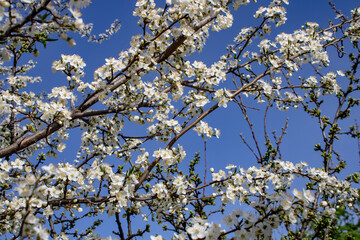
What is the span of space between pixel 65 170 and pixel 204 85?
8.13 ft

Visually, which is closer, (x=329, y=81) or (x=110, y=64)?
(x=110, y=64)

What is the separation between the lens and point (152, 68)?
3.78m

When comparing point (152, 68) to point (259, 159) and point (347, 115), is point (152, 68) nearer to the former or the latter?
point (259, 159)

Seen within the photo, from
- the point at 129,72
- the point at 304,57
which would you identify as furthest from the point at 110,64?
the point at 304,57

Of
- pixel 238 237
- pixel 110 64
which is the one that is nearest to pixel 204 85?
pixel 110 64

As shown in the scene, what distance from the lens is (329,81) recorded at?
189 inches

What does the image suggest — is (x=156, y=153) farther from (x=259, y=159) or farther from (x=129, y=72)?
(x=259, y=159)

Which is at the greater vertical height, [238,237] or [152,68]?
[152,68]

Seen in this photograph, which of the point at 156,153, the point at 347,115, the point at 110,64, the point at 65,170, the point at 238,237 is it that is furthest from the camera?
the point at 347,115

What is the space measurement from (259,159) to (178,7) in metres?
2.81

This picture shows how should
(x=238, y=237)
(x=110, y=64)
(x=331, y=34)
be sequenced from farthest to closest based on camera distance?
1. (x=331, y=34)
2. (x=110, y=64)
3. (x=238, y=237)

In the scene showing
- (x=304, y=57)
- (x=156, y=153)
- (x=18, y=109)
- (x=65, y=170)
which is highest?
(x=304, y=57)

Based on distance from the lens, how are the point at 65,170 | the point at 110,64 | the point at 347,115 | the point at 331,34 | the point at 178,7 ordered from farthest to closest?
the point at 331,34, the point at 347,115, the point at 178,7, the point at 110,64, the point at 65,170

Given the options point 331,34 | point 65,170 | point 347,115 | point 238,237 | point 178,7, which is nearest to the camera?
point 238,237
